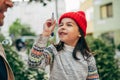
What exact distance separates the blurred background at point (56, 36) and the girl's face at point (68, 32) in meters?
0.10

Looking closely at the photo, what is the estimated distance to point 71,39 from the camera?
3227 millimetres

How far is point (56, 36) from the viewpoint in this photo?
4.52 meters

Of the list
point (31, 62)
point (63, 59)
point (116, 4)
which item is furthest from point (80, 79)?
point (116, 4)

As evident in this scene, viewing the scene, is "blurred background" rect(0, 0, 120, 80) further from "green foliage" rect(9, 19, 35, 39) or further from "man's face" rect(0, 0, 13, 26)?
"man's face" rect(0, 0, 13, 26)

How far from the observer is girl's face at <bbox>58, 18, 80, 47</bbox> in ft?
10.4

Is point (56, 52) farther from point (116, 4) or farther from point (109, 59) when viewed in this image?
point (116, 4)

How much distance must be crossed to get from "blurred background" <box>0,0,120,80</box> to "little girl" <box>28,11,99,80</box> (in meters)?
0.12

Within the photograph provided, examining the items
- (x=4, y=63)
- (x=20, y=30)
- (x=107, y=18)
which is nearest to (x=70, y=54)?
(x=4, y=63)

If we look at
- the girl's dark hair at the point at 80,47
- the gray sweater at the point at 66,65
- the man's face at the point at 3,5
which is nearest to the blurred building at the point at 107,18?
the girl's dark hair at the point at 80,47

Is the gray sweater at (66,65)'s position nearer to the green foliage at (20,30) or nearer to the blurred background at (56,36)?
the blurred background at (56,36)

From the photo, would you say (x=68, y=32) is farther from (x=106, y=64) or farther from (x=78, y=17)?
(x=106, y=64)

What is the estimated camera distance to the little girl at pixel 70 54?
3.12 meters

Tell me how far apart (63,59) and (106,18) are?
31.4 m

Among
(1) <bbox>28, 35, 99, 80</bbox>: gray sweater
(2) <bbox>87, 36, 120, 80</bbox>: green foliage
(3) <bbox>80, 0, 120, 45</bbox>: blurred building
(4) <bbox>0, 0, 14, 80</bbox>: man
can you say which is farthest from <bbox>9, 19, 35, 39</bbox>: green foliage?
(4) <bbox>0, 0, 14, 80</bbox>: man
